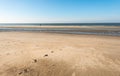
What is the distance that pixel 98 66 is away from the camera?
17.9 ft

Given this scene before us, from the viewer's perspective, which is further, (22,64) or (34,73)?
(22,64)

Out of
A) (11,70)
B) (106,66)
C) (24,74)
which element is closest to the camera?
(24,74)

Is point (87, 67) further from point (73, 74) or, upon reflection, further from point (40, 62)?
point (40, 62)

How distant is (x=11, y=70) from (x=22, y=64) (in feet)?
2.42

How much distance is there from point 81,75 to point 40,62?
2.36 metres

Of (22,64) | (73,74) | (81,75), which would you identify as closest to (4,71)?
(22,64)

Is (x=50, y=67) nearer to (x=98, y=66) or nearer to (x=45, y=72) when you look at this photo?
(x=45, y=72)

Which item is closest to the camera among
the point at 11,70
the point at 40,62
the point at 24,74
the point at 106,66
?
the point at 24,74

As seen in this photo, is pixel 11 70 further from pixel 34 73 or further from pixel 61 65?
pixel 61 65

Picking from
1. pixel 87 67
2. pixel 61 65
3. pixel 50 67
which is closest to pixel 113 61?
pixel 87 67

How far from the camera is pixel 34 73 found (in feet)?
15.9

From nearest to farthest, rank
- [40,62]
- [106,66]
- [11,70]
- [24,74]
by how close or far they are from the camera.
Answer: [24,74] < [11,70] < [106,66] < [40,62]

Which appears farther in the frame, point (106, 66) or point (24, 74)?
point (106, 66)

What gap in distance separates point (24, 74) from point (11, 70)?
81cm
